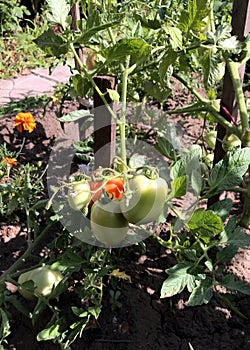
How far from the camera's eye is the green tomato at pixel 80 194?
45.8 inches

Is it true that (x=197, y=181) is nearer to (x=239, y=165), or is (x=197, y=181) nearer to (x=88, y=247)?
(x=239, y=165)

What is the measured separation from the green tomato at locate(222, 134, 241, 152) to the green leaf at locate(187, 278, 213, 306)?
0.51 meters

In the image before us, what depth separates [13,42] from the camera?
13.6 feet

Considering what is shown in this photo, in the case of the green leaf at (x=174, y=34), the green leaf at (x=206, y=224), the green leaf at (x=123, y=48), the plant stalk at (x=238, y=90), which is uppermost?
the green leaf at (x=174, y=34)

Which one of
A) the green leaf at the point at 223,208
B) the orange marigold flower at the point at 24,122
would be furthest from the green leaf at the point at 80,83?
the orange marigold flower at the point at 24,122

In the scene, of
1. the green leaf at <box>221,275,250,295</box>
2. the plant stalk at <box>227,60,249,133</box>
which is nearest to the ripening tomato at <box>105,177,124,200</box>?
the green leaf at <box>221,275,250,295</box>

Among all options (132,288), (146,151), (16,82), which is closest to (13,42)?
(16,82)

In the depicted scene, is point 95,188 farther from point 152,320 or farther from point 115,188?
point 152,320

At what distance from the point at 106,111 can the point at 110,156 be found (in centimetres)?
13

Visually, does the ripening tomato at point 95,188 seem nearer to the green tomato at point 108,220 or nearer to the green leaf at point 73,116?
the green tomato at point 108,220

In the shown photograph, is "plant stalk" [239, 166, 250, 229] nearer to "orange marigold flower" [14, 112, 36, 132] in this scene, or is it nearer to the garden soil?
the garden soil

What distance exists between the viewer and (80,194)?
1.16 m

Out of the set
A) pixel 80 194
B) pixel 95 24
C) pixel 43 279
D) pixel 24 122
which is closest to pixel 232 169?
pixel 80 194

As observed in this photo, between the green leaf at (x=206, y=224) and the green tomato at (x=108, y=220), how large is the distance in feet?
0.56
